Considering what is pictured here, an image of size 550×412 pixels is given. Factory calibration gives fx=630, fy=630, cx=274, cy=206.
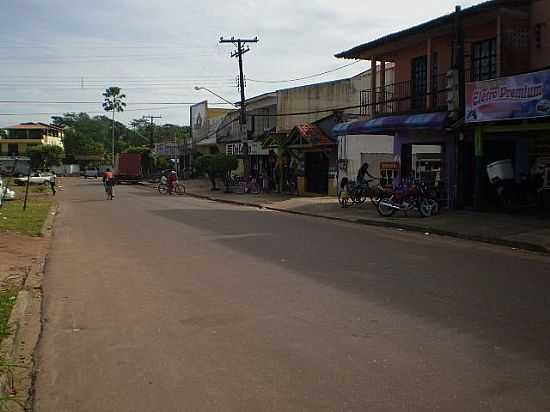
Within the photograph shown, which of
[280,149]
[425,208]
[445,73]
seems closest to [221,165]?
[280,149]

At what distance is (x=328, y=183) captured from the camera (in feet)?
109

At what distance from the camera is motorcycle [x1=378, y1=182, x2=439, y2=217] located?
19906mm

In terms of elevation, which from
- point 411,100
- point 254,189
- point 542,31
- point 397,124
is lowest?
point 254,189

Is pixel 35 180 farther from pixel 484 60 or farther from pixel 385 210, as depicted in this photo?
pixel 484 60

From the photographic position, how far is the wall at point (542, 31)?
19438 millimetres

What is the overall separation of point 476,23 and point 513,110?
17.6 ft

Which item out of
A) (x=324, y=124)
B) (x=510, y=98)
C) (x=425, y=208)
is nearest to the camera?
(x=510, y=98)

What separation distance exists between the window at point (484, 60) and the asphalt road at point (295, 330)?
33.0 ft

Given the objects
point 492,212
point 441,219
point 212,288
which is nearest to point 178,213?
point 441,219

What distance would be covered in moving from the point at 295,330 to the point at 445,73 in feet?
59.7

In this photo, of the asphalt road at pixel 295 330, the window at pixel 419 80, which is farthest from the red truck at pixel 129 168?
the asphalt road at pixel 295 330

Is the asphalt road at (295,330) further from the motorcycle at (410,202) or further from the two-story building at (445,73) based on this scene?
the two-story building at (445,73)

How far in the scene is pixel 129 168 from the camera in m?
61.7

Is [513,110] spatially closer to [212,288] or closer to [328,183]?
[212,288]
